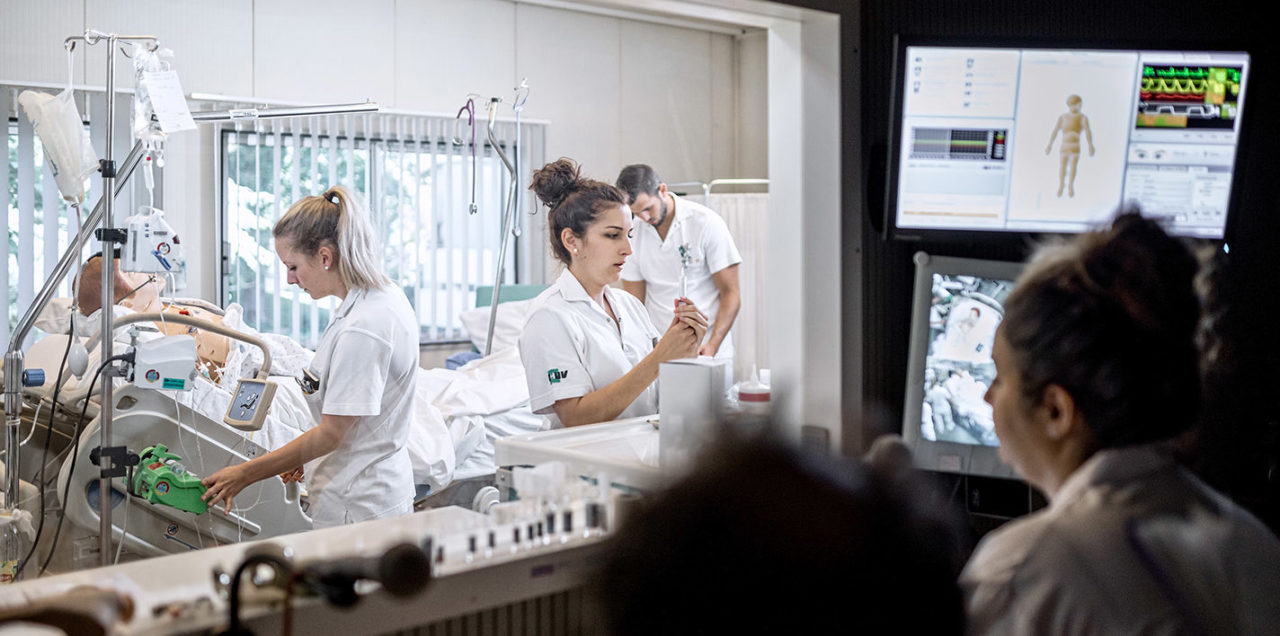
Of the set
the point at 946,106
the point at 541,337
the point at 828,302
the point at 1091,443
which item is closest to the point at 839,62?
the point at 946,106

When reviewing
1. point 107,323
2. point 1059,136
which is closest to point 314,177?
point 107,323

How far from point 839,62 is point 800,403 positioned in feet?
2.24

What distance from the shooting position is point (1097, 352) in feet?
3.59

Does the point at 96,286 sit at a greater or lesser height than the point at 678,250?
lesser

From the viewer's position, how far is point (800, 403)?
7.07 ft

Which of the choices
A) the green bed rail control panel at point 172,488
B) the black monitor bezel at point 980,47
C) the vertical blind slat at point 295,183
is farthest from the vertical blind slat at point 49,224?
the black monitor bezel at point 980,47

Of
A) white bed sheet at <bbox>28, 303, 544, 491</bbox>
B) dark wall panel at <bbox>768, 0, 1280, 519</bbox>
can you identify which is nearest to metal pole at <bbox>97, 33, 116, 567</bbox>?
white bed sheet at <bbox>28, 303, 544, 491</bbox>

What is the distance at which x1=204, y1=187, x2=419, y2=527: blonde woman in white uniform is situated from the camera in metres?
2.42

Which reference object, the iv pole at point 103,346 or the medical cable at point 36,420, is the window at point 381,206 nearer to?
the medical cable at point 36,420

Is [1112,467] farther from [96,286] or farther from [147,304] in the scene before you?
[147,304]

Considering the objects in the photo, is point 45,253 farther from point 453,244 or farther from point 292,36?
point 453,244

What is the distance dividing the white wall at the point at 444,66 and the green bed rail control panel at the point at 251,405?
281cm

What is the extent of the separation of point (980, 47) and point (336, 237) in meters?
1.52

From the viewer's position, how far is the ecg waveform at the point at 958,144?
81.7 inches
